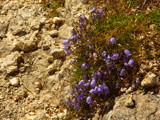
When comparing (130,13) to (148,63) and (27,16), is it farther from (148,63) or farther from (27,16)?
(27,16)

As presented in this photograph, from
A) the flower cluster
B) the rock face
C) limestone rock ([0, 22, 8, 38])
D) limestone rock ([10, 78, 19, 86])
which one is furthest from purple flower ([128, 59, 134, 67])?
limestone rock ([0, 22, 8, 38])

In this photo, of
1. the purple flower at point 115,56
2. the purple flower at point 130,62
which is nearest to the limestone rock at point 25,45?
the purple flower at point 115,56

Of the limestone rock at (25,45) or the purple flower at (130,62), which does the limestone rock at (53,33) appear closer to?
the limestone rock at (25,45)

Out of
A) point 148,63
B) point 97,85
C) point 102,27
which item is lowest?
point 97,85

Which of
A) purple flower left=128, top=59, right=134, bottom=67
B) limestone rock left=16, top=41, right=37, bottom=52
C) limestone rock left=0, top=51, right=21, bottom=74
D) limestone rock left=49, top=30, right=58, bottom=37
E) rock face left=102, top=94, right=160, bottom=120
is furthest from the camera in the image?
limestone rock left=49, top=30, right=58, bottom=37

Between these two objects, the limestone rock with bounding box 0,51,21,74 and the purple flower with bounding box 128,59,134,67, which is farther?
the limestone rock with bounding box 0,51,21,74

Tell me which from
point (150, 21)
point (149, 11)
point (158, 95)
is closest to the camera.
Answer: point (158, 95)

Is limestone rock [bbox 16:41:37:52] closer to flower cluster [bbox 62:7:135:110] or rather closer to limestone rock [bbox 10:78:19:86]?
limestone rock [bbox 10:78:19:86]

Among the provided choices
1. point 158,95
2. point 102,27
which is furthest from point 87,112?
point 102,27
